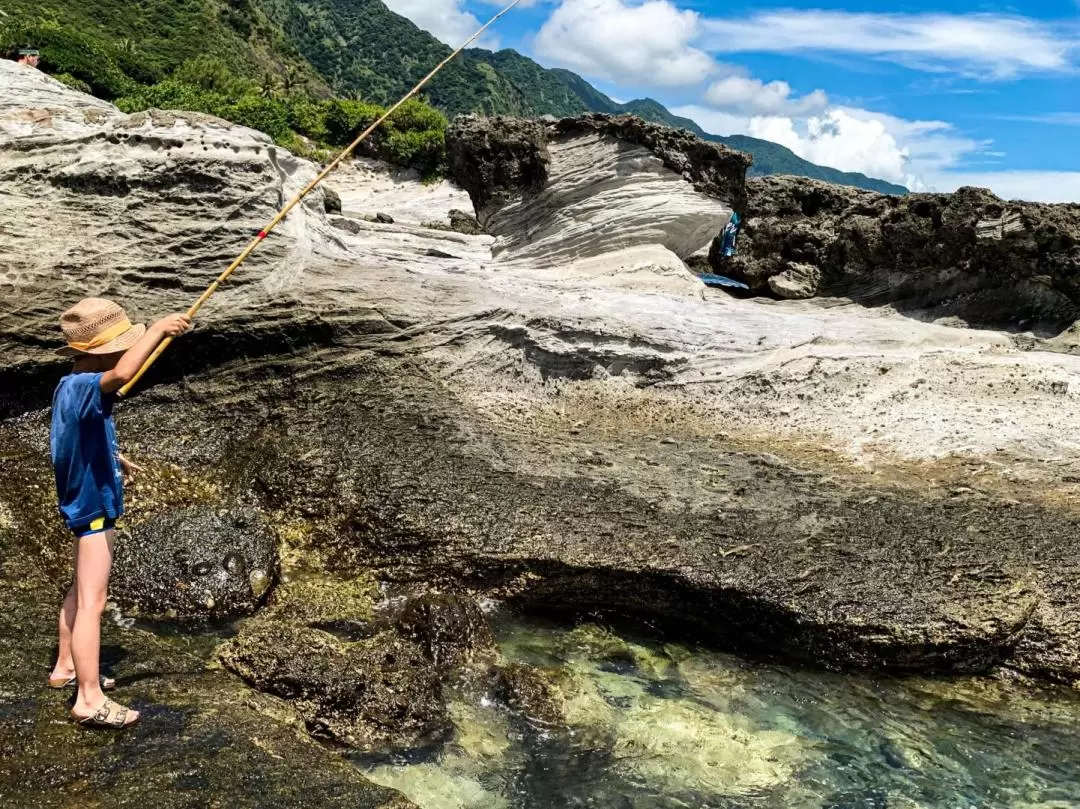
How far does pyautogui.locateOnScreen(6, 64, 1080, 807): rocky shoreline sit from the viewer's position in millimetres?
5918

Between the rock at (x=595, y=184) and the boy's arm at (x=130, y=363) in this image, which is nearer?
the boy's arm at (x=130, y=363)

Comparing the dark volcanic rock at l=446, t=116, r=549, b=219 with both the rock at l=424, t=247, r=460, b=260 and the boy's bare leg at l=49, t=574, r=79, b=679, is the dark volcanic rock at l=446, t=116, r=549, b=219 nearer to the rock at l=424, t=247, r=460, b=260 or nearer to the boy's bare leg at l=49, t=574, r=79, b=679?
the rock at l=424, t=247, r=460, b=260

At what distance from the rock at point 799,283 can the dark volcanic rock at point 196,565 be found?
8753 millimetres

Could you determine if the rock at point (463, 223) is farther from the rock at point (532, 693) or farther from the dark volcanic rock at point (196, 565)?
the rock at point (532, 693)

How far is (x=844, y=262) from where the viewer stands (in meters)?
12.6

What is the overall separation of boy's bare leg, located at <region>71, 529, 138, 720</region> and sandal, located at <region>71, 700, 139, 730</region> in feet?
0.08

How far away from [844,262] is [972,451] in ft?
16.7

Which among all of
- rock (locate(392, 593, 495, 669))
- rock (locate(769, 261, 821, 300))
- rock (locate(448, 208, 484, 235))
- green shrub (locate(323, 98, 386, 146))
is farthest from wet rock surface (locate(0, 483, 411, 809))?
green shrub (locate(323, 98, 386, 146))

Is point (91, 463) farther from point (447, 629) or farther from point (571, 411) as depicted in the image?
point (571, 411)

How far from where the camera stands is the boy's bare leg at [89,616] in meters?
4.32

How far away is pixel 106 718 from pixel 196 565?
2438mm

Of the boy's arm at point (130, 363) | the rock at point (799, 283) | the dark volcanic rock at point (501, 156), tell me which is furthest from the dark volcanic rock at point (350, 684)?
the rock at point (799, 283)

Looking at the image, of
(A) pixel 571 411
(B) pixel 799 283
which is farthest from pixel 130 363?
(B) pixel 799 283

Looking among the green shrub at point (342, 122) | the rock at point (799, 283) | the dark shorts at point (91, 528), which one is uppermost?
the green shrub at point (342, 122)
